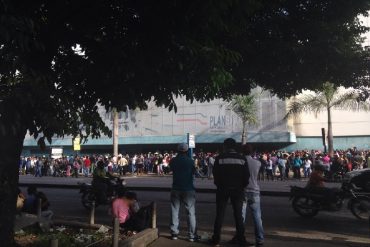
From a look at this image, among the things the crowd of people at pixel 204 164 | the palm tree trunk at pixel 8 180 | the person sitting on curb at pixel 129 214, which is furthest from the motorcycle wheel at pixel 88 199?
the crowd of people at pixel 204 164

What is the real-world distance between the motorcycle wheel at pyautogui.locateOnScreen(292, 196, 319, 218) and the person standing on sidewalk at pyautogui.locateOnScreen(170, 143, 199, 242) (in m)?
4.44

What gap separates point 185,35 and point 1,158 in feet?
8.74

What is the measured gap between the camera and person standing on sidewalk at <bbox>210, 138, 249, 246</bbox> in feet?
23.7

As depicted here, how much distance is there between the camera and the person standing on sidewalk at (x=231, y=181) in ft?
23.7

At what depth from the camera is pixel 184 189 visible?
781 cm

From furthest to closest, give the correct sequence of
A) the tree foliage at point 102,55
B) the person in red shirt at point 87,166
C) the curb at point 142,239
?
the person in red shirt at point 87,166, the curb at point 142,239, the tree foliage at point 102,55

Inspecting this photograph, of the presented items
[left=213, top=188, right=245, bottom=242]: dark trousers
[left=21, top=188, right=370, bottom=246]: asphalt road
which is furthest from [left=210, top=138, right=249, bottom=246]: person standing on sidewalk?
[left=21, top=188, right=370, bottom=246]: asphalt road

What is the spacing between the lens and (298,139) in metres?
41.1

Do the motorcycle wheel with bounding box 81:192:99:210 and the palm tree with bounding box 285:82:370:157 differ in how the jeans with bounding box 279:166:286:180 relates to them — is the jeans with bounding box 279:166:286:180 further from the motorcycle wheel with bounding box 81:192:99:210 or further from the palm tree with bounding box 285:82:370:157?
the motorcycle wheel with bounding box 81:192:99:210

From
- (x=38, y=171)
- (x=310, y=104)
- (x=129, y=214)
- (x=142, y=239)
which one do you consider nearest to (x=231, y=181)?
(x=142, y=239)

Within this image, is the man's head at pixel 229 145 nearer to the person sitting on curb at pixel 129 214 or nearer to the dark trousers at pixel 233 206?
the dark trousers at pixel 233 206

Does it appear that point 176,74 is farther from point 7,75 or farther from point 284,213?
point 284,213

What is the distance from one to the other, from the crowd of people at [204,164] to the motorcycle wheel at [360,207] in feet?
36.8

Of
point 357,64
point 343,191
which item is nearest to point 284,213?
point 343,191
